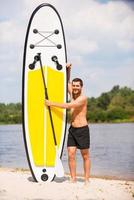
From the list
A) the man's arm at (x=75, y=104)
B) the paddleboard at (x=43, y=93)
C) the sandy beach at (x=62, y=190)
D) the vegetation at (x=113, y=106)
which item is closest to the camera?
the sandy beach at (x=62, y=190)

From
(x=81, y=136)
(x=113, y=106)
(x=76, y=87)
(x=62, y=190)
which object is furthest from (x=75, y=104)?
(x=113, y=106)

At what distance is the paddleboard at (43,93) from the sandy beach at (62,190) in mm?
242

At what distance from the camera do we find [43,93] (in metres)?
5.52

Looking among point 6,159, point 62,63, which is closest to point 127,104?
point 6,159

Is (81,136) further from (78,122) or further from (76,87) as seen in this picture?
(76,87)

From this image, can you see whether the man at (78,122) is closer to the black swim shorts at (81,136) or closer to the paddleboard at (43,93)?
the black swim shorts at (81,136)

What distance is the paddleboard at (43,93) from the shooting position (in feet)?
18.2

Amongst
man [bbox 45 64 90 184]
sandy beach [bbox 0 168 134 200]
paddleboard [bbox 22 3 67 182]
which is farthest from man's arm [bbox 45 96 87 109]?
sandy beach [bbox 0 168 134 200]

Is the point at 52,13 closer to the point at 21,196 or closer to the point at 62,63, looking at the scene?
the point at 62,63

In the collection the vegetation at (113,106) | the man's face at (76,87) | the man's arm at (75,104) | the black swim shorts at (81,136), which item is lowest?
the vegetation at (113,106)

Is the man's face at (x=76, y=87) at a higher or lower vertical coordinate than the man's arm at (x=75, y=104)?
higher

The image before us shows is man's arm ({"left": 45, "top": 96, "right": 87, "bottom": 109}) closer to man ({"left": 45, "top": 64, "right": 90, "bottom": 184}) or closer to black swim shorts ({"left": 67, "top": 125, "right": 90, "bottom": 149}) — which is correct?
man ({"left": 45, "top": 64, "right": 90, "bottom": 184})

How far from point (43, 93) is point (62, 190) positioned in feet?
3.52

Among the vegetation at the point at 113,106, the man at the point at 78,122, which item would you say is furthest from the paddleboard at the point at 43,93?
the vegetation at the point at 113,106
